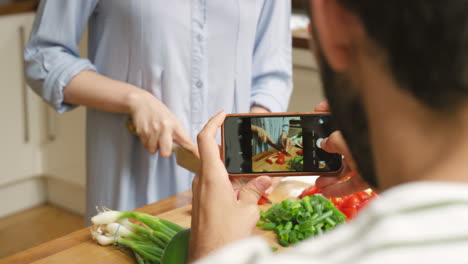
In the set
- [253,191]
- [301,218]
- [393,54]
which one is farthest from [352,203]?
[393,54]

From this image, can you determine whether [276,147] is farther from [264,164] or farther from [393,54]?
[393,54]

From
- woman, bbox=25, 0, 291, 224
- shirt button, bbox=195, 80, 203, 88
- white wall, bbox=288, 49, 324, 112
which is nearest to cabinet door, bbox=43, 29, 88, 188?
white wall, bbox=288, 49, 324, 112

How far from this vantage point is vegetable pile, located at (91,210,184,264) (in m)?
1.21

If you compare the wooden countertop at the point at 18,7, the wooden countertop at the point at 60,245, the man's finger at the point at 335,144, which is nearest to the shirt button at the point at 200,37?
the wooden countertop at the point at 60,245

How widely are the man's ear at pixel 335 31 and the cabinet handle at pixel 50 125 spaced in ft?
8.97

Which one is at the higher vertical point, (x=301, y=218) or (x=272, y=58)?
(x=272, y=58)

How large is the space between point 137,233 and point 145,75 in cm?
44

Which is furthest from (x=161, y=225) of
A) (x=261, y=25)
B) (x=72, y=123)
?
(x=72, y=123)

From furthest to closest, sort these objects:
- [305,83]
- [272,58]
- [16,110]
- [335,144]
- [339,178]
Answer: [16,110] → [305,83] → [272,58] → [339,178] → [335,144]

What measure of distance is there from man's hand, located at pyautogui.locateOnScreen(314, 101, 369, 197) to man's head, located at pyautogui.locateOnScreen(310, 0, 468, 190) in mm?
514

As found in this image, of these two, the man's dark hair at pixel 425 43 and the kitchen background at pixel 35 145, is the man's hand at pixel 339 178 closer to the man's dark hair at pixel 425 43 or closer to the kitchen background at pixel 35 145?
the man's dark hair at pixel 425 43

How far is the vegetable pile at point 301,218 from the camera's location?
4.17ft

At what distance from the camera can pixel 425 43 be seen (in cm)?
49

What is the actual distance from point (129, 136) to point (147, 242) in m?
0.41
